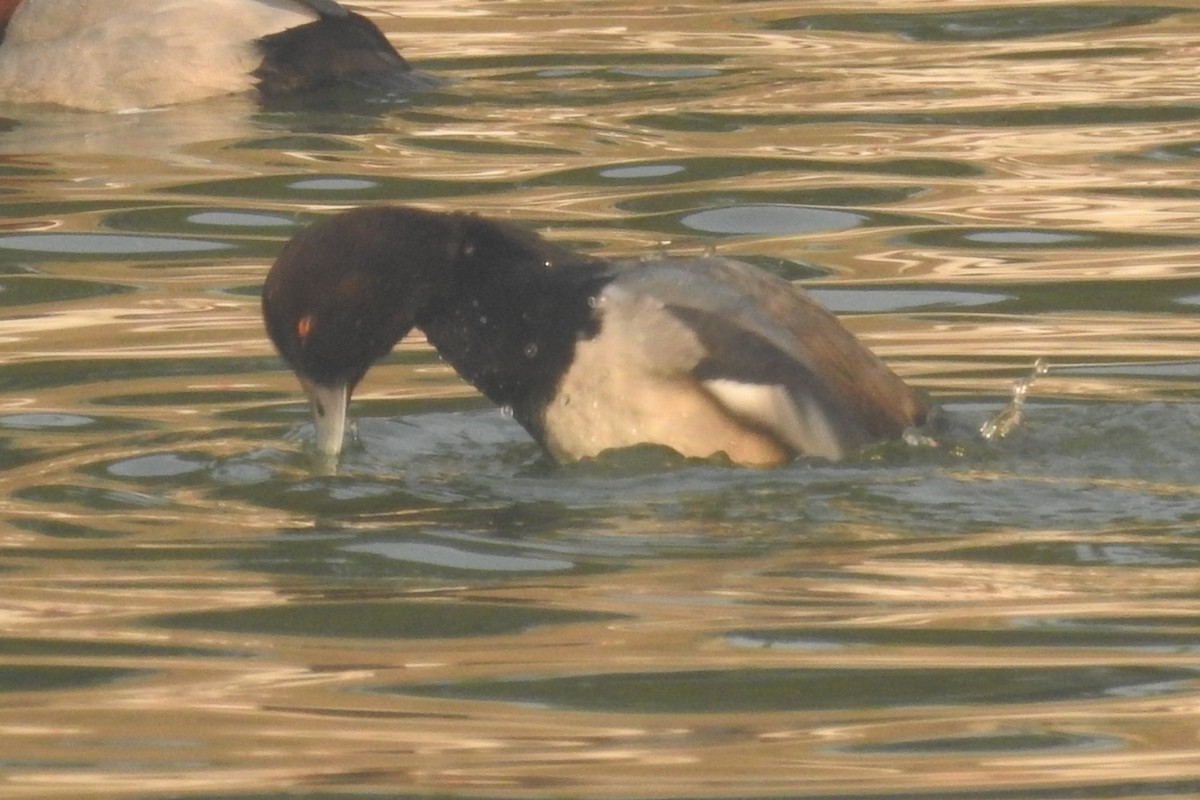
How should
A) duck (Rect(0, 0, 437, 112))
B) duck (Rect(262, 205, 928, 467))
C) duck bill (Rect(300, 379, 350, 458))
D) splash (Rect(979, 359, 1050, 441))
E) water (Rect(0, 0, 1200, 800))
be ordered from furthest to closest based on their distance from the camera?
duck (Rect(0, 0, 437, 112))
splash (Rect(979, 359, 1050, 441))
duck bill (Rect(300, 379, 350, 458))
duck (Rect(262, 205, 928, 467))
water (Rect(0, 0, 1200, 800))

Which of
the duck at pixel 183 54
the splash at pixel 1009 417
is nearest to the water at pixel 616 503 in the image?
the splash at pixel 1009 417

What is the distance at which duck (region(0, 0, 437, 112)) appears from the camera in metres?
12.9

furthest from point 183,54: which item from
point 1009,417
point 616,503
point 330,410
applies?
point 616,503

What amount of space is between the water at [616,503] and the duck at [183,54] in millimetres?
334

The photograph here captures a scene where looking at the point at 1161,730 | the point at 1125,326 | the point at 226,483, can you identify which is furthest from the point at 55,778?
the point at 1125,326

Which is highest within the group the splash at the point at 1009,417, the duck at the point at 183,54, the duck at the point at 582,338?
the duck at the point at 582,338

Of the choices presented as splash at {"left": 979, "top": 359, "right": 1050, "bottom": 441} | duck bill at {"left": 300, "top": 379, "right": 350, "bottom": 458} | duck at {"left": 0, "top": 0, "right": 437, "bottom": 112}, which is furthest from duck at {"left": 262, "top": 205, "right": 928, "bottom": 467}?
duck at {"left": 0, "top": 0, "right": 437, "bottom": 112}

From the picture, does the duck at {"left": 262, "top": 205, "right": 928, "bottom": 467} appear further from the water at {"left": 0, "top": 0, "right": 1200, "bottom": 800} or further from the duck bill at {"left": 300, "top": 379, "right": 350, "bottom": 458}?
the water at {"left": 0, "top": 0, "right": 1200, "bottom": 800}

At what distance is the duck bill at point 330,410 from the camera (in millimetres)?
6660

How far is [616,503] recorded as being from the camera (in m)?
6.24

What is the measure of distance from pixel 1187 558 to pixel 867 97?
731 centimetres

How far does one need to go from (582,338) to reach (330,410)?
0.73 meters

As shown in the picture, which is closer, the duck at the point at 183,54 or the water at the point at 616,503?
the water at the point at 616,503

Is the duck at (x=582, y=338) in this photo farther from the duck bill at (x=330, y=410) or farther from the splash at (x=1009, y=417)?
the splash at (x=1009, y=417)
